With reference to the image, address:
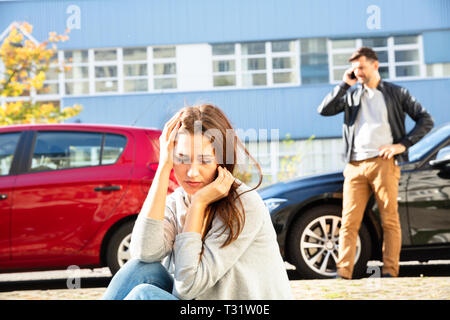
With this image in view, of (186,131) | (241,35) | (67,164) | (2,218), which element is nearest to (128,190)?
(67,164)

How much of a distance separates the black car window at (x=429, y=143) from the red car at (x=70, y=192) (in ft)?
6.47

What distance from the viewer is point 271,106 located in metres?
18.8

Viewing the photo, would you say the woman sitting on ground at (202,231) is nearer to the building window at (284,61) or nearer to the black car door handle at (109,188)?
the black car door handle at (109,188)

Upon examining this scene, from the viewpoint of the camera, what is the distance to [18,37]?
13.6m

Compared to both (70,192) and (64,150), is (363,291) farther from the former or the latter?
(64,150)

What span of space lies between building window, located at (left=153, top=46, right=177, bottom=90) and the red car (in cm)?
1156

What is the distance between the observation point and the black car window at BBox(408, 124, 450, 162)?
558 centimetres

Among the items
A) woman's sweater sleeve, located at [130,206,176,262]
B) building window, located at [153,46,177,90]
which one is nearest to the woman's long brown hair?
woman's sweater sleeve, located at [130,206,176,262]

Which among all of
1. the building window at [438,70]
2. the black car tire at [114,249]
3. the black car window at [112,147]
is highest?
the building window at [438,70]

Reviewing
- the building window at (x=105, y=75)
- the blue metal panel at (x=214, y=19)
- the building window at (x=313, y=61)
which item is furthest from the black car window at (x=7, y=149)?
the building window at (x=105, y=75)

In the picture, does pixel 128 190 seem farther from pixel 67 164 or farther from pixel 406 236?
pixel 406 236

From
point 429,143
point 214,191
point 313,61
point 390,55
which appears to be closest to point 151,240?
point 214,191

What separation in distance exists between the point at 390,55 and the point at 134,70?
283 inches

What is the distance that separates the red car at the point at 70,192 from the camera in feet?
17.9
